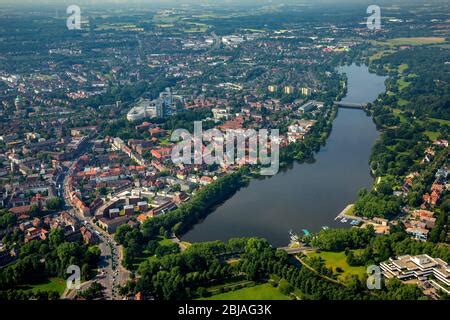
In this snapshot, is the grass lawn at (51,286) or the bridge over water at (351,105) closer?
the grass lawn at (51,286)

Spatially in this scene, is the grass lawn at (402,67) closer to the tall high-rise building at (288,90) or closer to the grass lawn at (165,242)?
the tall high-rise building at (288,90)

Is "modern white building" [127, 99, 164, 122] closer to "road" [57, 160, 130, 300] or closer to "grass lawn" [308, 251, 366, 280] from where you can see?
"road" [57, 160, 130, 300]

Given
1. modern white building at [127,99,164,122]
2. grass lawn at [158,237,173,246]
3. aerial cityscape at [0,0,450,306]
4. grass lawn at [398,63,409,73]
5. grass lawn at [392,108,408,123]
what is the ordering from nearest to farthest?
aerial cityscape at [0,0,450,306] < grass lawn at [158,237,173,246] < modern white building at [127,99,164,122] < grass lawn at [392,108,408,123] < grass lawn at [398,63,409,73]

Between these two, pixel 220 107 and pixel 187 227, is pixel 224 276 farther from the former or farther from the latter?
pixel 220 107

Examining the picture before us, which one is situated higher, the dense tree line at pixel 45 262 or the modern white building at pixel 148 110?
the modern white building at pixel 148 110

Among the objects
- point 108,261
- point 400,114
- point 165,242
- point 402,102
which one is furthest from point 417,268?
point 402,102

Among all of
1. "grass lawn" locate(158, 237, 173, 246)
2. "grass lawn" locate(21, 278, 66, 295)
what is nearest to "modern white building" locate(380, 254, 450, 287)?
"grass lawn" locate(158, 237, 173, 246)

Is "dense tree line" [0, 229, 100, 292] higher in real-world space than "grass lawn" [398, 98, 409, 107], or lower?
lower

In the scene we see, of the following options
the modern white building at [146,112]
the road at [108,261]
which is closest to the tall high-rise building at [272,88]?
the modern white building at [146,112]

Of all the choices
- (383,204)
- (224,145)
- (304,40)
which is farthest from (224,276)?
(304,40)
